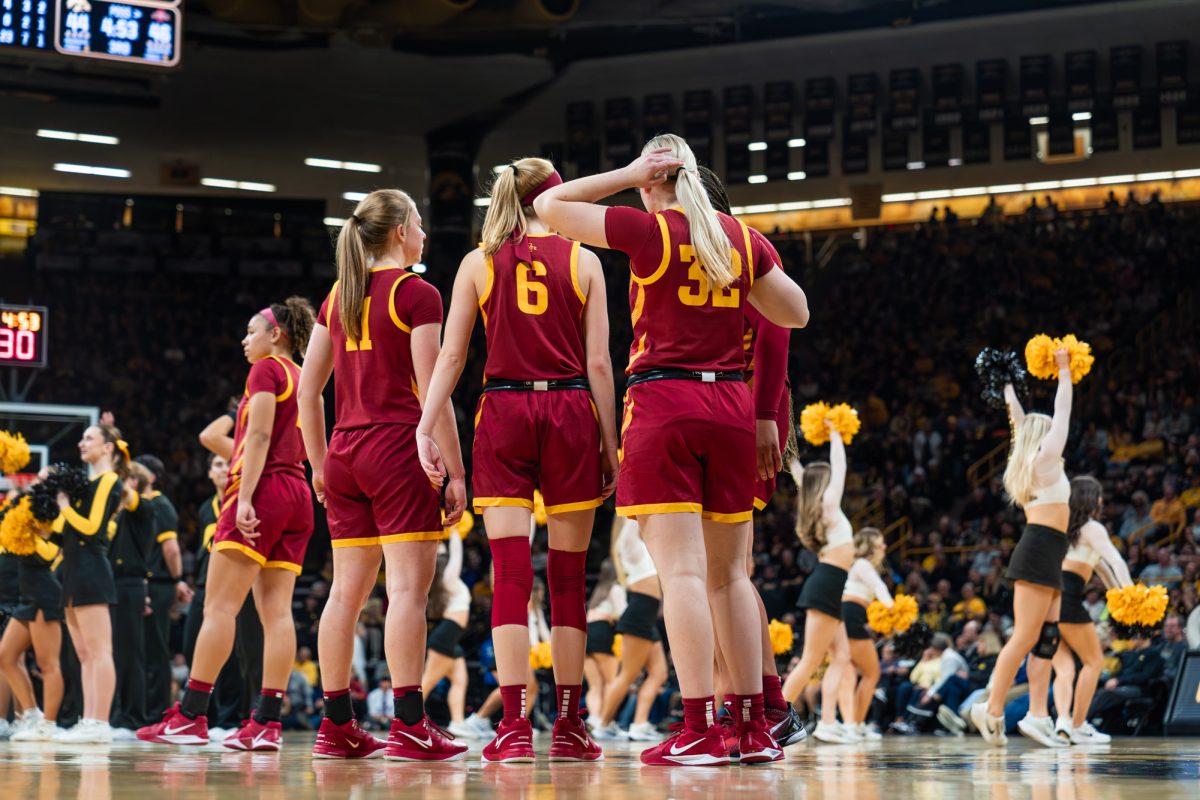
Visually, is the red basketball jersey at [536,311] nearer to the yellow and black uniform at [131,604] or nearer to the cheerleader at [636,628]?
the cheerleader at [636,628]

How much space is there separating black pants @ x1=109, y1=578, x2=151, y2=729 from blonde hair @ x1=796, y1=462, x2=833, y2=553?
489 centimetres

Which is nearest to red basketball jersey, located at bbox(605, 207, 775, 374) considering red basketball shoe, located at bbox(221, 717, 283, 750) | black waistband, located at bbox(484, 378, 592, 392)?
black waistband, located at bbox(484, 378, 592, 392)

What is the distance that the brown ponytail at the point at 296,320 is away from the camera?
7238 mm

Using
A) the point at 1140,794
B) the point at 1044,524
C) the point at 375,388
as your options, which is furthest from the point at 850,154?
the point at 1140,794

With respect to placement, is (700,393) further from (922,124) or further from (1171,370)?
(922,124)

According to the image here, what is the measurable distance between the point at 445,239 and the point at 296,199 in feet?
18.6

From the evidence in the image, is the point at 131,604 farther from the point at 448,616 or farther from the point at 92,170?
the point at 92,170

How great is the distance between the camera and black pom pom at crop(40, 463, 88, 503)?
31.3ft

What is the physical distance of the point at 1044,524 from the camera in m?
9.12

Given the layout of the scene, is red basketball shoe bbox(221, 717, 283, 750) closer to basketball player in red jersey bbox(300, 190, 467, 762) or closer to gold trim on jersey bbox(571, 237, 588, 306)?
basketball player in red jersey bbox(300, 190, 467, 762)

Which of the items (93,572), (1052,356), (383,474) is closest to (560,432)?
(383,474)

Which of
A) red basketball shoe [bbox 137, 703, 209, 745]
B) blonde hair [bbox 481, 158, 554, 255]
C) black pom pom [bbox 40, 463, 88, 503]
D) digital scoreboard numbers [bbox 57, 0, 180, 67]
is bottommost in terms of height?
red basketball shoe [bbox 137, 703, 209, 745]

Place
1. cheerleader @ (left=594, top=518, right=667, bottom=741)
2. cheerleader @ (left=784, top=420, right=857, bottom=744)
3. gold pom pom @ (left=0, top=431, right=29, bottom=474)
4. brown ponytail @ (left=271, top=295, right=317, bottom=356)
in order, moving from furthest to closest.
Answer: cheerleader @ (left=594, top=518, right=667, bottom=741) → gold pom pom @ (left=0, top=431, right=29, bottom=474) → cheerleader @ (left=784, top=420, right=857, bottom=744) → brown ponytail @ (left=271, top=295, right=317, bottom=356)

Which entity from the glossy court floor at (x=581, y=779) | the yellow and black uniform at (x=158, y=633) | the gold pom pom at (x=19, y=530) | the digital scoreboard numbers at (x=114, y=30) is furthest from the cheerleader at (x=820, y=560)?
the digital scoreboard numbers at (x=114, y=30)
